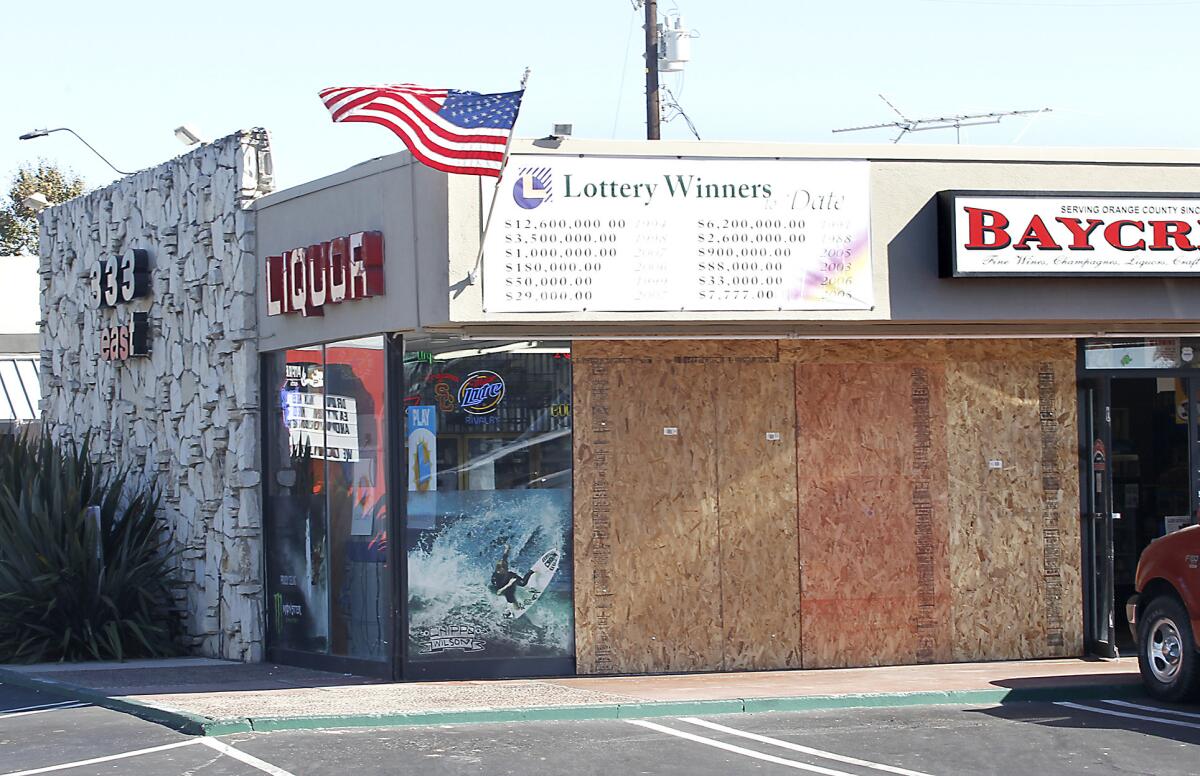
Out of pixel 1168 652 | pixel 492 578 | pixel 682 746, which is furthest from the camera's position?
pixel 492 578

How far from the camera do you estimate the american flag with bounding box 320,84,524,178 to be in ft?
44.5

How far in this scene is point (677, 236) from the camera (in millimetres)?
14422

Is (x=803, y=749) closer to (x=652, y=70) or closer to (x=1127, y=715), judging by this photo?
(x=1127, y=715)

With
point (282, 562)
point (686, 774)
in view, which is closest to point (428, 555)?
point (282, 562)

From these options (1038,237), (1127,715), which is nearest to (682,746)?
(1127,715)

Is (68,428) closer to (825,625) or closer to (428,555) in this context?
(428,555)

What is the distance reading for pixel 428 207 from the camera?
14.2m

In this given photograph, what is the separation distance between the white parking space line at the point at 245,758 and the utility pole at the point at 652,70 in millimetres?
16319

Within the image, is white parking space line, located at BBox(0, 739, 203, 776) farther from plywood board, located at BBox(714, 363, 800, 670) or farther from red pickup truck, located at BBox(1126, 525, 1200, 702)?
red pickup truck, located at BBox(1126, 525, 1200, 702)

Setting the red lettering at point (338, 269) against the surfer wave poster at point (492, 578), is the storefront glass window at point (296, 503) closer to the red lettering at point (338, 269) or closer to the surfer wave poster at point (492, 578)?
the red lettering at point (338, 269)

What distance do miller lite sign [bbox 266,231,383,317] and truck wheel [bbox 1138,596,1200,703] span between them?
741 centimetres

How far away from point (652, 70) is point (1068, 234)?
40.5 feet

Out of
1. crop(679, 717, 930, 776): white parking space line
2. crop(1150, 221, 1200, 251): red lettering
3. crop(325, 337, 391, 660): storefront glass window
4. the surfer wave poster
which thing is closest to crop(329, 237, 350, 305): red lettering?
crop(325, 337, 391, 660): storefront glass window

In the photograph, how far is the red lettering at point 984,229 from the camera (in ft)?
48.3
